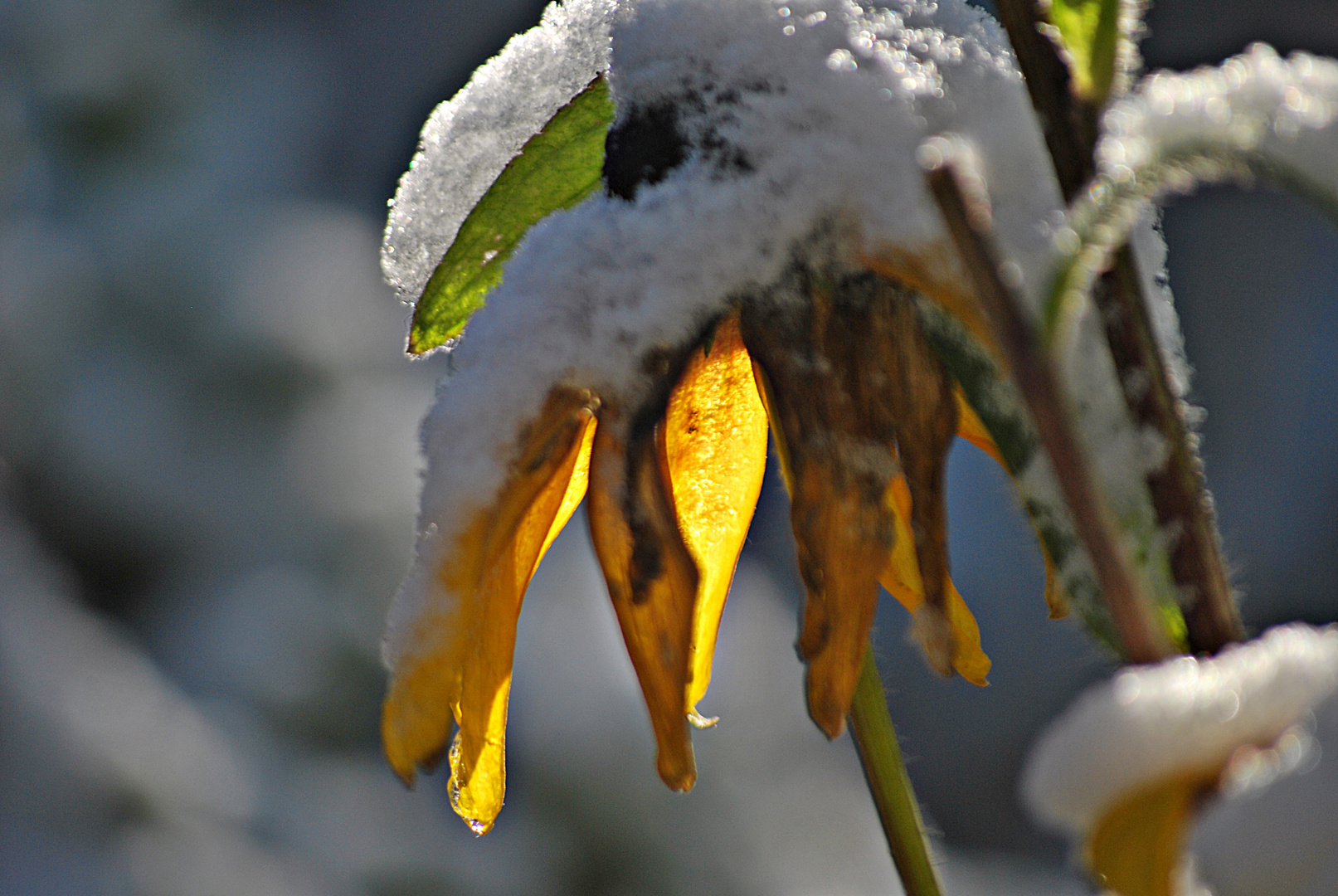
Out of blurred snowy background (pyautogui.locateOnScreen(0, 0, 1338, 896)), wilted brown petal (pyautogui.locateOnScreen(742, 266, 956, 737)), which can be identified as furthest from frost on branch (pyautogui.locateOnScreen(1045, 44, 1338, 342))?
blurred snowy background (pyautogui.locateOnScreen(0, 0, 1338, 896))

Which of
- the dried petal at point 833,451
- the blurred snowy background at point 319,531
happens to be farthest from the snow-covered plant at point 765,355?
the blurred snowy background at point 319,531

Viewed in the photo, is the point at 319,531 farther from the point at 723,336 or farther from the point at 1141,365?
the point at 1141,365

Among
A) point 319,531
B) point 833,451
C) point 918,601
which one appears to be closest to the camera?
point 833,451

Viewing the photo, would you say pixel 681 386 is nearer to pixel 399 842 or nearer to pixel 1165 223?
pixel 399 842

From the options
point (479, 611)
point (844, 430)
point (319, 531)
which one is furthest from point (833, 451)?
point (319, 531)

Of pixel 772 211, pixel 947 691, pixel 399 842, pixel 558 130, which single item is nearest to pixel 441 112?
pixel 558 130

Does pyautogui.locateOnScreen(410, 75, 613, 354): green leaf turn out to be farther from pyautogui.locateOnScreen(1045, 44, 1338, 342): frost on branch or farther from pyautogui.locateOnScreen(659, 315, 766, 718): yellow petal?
pyautogui.locateOnScreen(1045, 44, 1338, 342): frost on branch

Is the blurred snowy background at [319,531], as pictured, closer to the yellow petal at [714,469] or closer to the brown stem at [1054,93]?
the yellow petal at [714,469]
